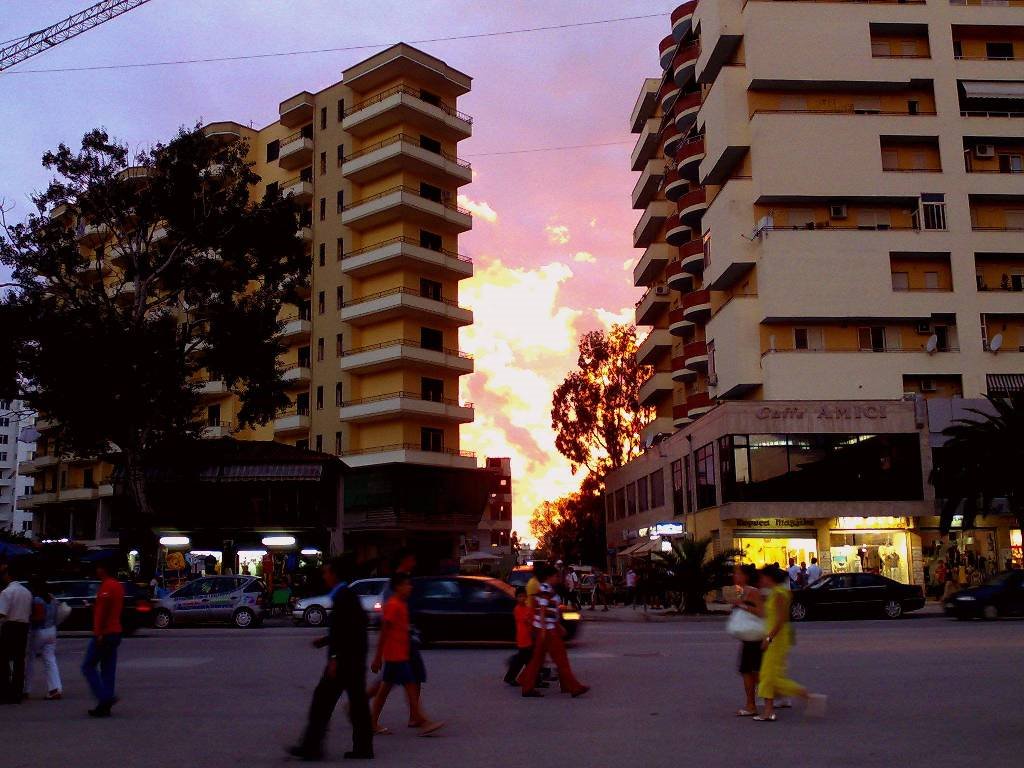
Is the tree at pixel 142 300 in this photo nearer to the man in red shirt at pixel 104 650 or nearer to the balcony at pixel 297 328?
the balcony at pixel 297 328

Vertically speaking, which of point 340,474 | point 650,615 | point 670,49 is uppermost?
point 670,49

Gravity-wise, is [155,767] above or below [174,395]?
below

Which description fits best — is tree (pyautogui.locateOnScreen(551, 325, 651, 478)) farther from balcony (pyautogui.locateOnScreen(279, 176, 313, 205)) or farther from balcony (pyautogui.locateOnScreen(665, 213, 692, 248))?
balcony (pyautogui.locateOnScreen(279, 176, 313, 205))

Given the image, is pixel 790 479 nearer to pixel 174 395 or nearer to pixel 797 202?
pixel 797 202

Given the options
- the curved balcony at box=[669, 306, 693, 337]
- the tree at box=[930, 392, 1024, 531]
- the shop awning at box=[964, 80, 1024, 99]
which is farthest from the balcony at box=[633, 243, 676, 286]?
the tree at box=[930, 392, 1024, 531]

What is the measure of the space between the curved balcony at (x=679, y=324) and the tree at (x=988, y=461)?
20944 mm

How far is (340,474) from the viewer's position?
5512 cm

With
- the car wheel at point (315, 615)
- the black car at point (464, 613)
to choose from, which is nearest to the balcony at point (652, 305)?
the car wheel at point (315, 615)

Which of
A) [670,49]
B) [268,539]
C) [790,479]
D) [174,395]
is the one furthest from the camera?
[670,49]

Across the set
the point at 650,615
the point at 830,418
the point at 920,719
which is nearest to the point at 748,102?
the point at 830,418

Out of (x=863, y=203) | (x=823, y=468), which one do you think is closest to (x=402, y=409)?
(x=823, y=468)

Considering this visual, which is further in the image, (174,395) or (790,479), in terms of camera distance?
(790,479)

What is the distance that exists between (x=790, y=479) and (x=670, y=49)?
3179cm

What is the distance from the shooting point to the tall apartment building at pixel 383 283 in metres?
59.4
